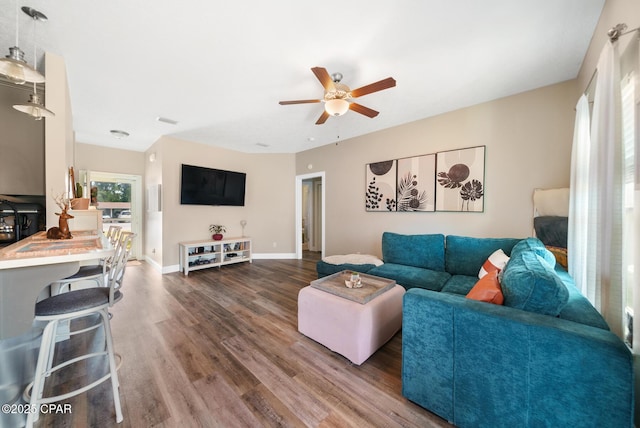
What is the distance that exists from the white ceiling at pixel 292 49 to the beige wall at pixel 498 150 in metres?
0.21

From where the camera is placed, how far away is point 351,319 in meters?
1.79

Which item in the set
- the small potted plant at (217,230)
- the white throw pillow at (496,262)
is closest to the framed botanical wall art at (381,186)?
the white throw pillow at (496,262)

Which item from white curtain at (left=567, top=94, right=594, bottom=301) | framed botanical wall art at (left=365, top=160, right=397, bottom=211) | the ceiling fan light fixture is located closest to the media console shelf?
framed botanical wall art at (left=365, top=160, right=397, bottom=211)

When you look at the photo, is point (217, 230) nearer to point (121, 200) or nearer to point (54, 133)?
point (121, 200)

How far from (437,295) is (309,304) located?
1162 mm

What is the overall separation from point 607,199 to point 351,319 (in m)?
1.74

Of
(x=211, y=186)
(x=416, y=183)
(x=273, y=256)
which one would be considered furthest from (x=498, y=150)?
(x=211, y=186)

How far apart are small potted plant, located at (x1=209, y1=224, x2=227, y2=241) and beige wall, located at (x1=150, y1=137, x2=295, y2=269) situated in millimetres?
84

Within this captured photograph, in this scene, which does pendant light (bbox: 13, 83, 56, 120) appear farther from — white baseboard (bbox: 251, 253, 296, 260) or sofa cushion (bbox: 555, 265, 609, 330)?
white baseboard (bbox: 251, 253, 296, 260)

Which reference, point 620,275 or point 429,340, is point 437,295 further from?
point 620,275

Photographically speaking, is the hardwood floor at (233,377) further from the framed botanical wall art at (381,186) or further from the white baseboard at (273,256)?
the white baseboard at (273,256)

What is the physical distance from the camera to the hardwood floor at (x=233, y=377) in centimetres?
133

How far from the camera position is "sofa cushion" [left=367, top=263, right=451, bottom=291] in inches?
98.7

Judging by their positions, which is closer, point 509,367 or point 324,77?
point 509,367
